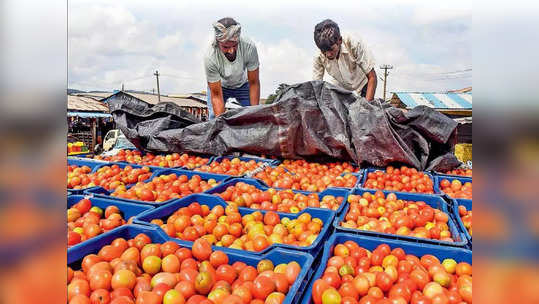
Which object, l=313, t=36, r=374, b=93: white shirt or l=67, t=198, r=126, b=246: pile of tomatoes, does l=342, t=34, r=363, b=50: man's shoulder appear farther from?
l=67, t=198, r=126, b=246: pile of tomatoes

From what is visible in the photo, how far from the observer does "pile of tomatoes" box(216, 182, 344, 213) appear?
3193 mm

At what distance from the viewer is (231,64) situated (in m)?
5.68

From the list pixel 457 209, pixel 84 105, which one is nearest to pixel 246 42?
pixel 457 209

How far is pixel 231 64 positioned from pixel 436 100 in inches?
749

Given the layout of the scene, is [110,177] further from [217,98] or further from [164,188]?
[217,98]

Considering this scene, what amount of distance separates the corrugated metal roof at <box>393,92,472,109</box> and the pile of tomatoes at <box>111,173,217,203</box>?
1862cm

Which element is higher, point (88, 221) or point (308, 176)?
point (308, 176)

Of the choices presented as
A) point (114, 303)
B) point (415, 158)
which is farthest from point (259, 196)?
point (415, 158)

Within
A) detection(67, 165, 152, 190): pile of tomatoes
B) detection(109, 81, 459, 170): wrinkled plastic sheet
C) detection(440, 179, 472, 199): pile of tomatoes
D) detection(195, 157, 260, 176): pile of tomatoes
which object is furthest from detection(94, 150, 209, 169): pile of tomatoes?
detection(440, 179, 472, 199): pile of tomatoes

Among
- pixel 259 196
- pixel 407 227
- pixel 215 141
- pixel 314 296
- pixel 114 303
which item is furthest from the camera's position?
pixel 215 141

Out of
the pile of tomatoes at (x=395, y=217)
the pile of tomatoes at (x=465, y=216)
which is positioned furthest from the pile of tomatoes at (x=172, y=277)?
the pile of tomatoes at (x=465, y=216)

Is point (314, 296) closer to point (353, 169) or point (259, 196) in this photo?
point (259, 196)
